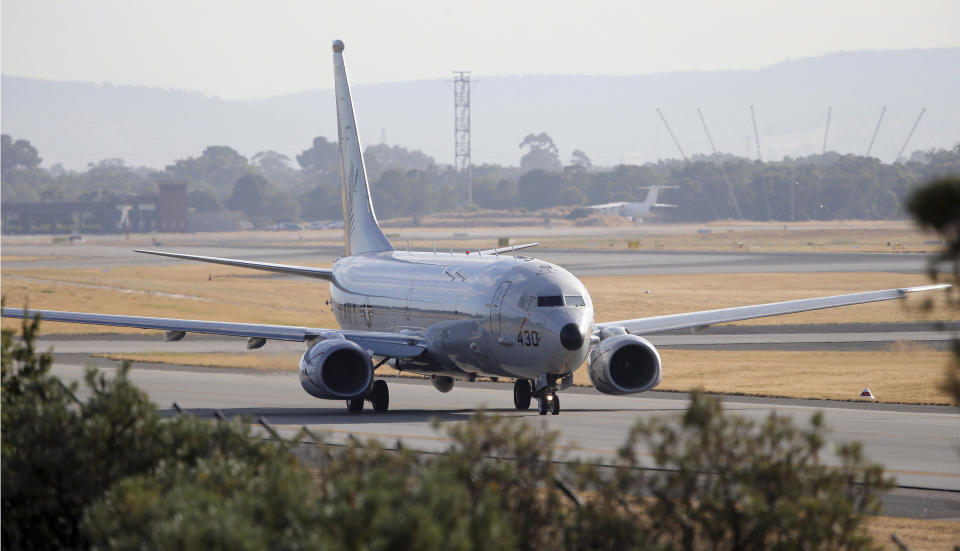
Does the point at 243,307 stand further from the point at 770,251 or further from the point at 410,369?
the point at 770,251

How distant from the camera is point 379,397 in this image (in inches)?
1384

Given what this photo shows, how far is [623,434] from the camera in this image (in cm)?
2995

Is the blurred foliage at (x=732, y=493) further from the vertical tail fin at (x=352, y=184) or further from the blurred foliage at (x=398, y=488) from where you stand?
the vertical tail fin at (x=352, y=184)

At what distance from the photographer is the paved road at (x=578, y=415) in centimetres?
2619

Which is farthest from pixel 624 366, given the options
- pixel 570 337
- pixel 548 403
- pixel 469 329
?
pixel 469 329

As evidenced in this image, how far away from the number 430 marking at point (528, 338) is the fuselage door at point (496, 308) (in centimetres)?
80

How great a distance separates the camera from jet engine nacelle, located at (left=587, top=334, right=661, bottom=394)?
3253cm

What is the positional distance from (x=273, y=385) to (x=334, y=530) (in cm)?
3304

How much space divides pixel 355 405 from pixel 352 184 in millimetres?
12286

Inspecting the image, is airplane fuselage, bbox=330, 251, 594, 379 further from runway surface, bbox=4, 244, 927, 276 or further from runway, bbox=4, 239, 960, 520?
runway surface, bbox=4, 244, 927, 276

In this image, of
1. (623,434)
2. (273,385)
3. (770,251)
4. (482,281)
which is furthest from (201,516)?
(770,251)

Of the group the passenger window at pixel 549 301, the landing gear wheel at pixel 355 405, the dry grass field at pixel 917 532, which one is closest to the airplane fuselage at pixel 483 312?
the passenger window at pixel 549 301

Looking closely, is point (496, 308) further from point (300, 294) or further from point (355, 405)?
point (300, 294)

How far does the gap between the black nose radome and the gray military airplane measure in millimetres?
23
